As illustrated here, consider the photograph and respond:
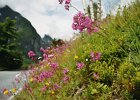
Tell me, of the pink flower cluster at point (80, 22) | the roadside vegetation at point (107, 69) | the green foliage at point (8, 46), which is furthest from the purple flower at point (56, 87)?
the green foliage at point (8, 46)

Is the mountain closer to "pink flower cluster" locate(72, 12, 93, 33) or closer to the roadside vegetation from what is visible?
the roadside vegetation

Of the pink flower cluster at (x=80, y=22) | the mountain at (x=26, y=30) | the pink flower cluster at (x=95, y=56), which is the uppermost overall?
the mountain at (x=26, y=30)

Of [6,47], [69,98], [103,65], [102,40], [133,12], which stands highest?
[6,47]

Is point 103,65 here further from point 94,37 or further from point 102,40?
point 94,37

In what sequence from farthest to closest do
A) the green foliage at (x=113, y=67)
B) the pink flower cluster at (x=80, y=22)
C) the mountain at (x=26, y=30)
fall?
the mountain at (x=26, y=30) → the green foliage at (x=113, y=67) → the pink flower cluster at (x=80, y=22)

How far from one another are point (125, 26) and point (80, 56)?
3.33ft

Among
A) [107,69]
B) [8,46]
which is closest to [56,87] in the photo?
[107,69]

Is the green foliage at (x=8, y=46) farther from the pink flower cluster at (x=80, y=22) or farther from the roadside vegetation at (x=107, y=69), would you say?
the pink flower cluster at (x=80, y=22)

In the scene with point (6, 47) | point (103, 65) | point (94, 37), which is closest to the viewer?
point (103, 65)

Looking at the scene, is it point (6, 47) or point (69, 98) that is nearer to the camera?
point (69, 98)

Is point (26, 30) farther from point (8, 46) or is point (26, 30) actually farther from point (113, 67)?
point (113, 67)

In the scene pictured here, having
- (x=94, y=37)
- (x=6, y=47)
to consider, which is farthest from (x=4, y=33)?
(x=94, y=37)

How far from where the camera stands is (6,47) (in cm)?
5772

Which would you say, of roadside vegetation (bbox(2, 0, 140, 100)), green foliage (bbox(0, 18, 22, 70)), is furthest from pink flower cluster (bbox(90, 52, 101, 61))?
green foliage (bbox(0, 18, 22, 70))
